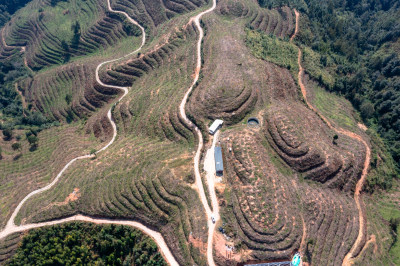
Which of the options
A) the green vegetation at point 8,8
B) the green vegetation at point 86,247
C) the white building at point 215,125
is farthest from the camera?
the green vegetation at point 8,8

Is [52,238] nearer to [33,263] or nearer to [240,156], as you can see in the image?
[33,263]

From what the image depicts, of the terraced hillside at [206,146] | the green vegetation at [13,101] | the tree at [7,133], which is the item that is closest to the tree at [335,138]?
the terraced hillside at [206,146]

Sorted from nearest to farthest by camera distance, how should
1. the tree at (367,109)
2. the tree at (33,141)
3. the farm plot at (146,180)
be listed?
the farm plot at (146,180) → the tree at (33,141) → the tree at (367,109)

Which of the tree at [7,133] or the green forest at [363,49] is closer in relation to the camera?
the green forest at [363,49]

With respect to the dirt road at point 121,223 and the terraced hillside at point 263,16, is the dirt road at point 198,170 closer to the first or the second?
the dirt road at point 121,223

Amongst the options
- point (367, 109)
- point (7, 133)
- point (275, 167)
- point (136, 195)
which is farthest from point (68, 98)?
point (367, 109)

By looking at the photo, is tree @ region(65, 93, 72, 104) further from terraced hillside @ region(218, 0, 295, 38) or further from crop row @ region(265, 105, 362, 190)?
crop row @ region(265, 105, 362, 190)

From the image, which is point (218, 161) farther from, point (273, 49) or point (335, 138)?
point (273, 49)
